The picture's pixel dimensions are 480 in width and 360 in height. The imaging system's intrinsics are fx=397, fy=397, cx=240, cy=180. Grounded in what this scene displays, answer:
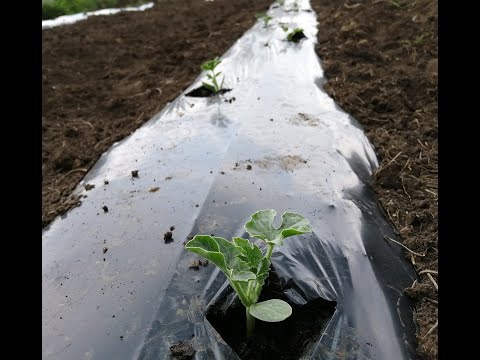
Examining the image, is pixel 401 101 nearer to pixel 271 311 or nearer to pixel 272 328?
pixel 272 328

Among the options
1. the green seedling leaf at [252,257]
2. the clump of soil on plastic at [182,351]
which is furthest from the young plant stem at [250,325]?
the clump of soil on plastic at [182,351]

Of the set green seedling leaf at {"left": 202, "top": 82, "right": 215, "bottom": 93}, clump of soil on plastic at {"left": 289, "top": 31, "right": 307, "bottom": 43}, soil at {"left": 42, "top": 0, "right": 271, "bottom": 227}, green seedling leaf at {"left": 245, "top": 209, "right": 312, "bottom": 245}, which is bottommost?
soil at {"left": 42, "top": 0, "right": 271, "bottom": 227}

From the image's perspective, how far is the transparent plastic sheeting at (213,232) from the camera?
5.49 feet

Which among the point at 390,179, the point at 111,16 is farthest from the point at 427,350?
the point at 111,16

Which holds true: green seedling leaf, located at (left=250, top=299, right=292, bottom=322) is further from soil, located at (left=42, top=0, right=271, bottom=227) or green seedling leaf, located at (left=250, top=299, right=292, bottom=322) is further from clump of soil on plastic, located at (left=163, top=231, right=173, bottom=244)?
soil, located at (left=42, top=0, right=271, bottom=227)

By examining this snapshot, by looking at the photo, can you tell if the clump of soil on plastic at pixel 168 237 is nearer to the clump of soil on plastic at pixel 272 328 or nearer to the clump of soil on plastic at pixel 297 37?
the clump of soil on plastic at pixel 272 328

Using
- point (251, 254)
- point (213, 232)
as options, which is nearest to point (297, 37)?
point (213, 232)

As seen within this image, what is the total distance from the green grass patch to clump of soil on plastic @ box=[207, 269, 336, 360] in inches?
431

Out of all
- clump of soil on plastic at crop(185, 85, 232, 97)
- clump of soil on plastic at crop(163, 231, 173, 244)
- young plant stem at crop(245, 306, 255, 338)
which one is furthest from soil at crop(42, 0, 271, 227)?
young plant stem at crop(245, 306, 255, 338)

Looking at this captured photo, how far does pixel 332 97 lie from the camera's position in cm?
390

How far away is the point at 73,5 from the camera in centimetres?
1084

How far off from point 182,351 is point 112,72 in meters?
5.12

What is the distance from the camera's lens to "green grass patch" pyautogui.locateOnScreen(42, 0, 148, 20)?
33.9 ft
